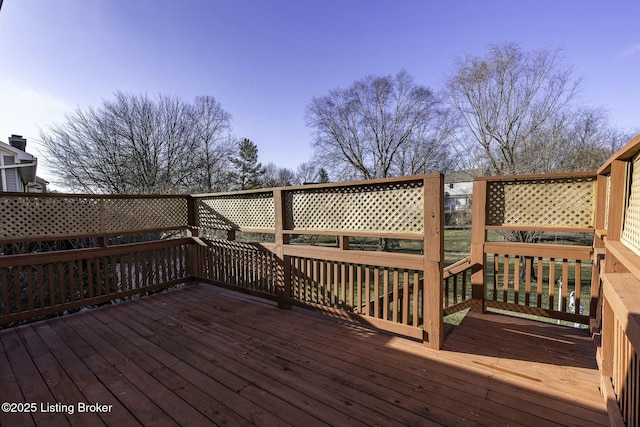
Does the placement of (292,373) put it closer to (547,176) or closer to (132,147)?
(547,176)

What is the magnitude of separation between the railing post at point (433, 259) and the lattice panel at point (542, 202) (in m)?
1.27

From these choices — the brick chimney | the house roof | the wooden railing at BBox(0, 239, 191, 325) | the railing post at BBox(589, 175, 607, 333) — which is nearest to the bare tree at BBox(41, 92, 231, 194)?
the brick chimney

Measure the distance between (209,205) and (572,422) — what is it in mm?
4607

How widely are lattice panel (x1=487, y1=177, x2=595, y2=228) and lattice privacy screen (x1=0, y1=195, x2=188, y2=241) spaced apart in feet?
15.3

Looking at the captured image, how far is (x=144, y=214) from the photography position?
4188mm

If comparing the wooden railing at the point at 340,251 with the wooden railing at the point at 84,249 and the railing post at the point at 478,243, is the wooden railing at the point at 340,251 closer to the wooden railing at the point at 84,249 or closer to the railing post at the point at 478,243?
the wooden railing at the point at 84,249

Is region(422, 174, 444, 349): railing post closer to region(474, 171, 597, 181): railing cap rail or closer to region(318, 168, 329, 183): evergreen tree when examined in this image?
region(474, 171, 597, 181): railing cap rail

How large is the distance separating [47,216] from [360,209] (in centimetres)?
378

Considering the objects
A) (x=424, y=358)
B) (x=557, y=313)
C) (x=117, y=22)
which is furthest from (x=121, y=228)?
(x=117, y=22)

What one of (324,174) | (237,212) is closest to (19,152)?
(237,212)

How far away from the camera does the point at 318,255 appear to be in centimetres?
329

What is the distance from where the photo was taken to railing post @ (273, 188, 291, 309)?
3.53 metres

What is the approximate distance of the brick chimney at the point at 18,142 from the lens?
10031 millimetres

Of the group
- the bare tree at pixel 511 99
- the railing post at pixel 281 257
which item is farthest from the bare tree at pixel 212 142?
the railing post at pixel 281 257
